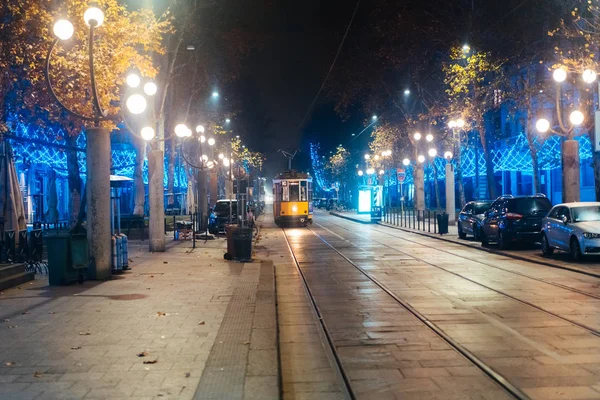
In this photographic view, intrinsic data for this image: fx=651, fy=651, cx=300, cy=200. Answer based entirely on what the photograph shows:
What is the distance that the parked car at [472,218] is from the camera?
91.3 feet

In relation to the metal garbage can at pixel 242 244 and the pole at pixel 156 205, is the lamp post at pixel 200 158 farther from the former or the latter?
the metal garbage can at pixel 242 244

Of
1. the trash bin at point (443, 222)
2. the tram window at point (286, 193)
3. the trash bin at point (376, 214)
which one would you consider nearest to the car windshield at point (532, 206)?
the trash bin at point (443, 222)

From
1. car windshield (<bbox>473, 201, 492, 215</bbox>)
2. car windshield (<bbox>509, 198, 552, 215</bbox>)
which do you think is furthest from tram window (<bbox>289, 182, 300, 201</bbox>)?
car windshield (<bbox>509, 198, 552, 215</bbox>)

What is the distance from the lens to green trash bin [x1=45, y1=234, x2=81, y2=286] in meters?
14.2

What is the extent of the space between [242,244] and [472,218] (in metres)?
12.3

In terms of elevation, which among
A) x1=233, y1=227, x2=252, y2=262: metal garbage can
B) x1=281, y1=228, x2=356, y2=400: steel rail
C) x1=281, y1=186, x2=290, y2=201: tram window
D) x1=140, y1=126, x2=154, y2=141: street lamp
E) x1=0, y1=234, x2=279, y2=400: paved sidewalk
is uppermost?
x1=140, y1=126, x2=154, y2=141: street lamp

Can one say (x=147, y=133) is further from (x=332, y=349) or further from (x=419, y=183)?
(x=419, y=183)

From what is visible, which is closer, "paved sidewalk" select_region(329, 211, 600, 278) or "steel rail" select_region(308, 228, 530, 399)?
"steel rail" select_region(308, 228, 530, 399)

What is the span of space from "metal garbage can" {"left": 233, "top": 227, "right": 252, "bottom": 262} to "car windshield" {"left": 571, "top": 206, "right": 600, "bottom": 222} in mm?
9776

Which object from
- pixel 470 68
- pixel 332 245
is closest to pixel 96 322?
pixel 332 245

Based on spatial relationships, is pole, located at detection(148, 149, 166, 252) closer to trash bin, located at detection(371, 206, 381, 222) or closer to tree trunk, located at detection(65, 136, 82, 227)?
tree trunk, located at detection(65, 136, 82, 227)

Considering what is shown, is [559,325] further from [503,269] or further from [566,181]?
[566,181]

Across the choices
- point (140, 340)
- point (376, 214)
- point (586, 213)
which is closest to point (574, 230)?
point (586, 213)

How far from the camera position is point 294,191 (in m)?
45.1
